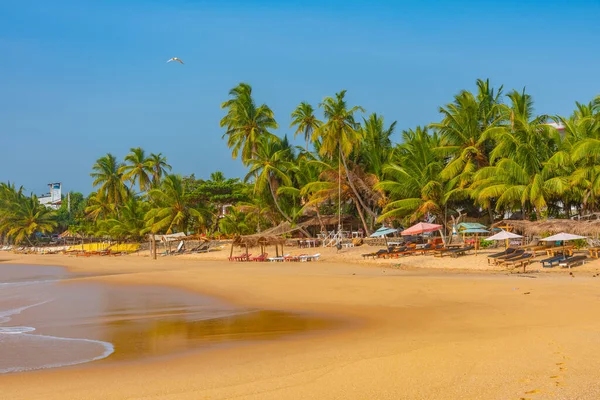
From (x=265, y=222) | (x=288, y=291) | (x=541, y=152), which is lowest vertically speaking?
(x=288, y=291)

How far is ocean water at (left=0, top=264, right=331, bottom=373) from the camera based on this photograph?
849cm

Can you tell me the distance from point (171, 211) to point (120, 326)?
3247 centimetres

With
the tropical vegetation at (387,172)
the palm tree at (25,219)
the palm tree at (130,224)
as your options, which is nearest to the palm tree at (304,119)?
the tropical vegetation at (387,172)

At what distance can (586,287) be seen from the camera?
13.1m

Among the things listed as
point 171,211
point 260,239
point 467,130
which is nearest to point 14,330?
point 260,239

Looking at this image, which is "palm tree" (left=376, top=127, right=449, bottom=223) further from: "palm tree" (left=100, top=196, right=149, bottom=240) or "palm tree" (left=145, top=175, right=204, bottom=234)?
"palm tree" (left=100, top=196, right=149, bottom=240)

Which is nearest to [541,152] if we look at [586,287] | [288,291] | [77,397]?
[586,287]

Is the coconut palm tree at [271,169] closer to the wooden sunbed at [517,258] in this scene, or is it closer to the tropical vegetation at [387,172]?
the tropical vegetation at [387,172]

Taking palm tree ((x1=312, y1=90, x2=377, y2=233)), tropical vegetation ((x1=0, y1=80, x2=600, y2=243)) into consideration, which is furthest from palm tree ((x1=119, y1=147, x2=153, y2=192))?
palm tree ((x1=312, y1=90, x2=377, y2=233))

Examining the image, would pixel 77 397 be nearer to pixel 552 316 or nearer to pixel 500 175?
pixel 552 316

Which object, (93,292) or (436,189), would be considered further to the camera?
(436,189)

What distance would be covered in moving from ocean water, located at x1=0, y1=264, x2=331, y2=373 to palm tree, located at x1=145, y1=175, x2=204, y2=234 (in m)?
25.3

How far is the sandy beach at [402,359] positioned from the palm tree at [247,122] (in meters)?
28.2

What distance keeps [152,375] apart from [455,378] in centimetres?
377
